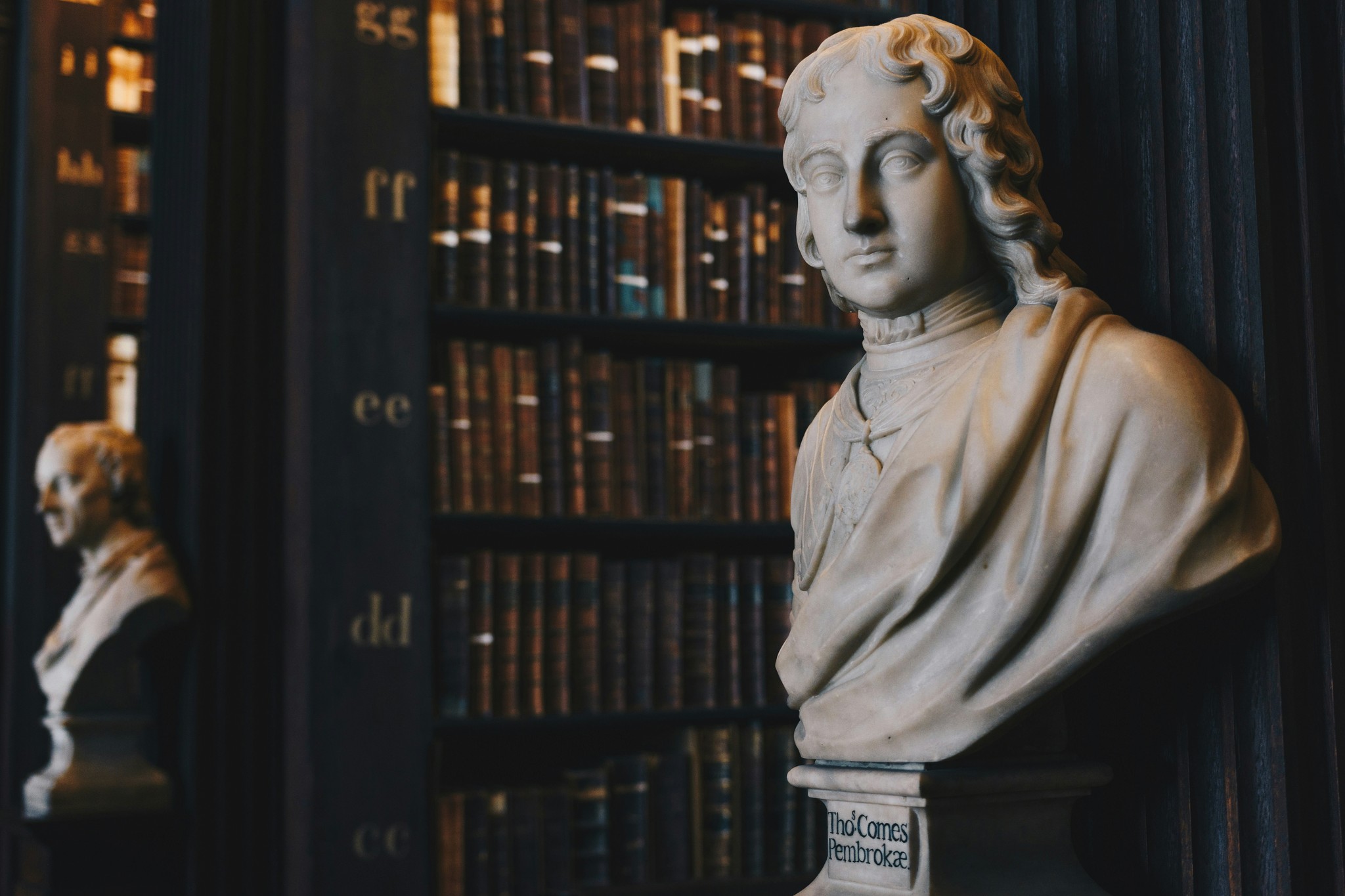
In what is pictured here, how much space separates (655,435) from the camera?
3.09 m

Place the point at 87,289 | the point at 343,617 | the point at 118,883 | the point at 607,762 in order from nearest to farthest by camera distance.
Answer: the point at 343,617 < the point at 607,762 < the point at 118,883 < the point at 87,289

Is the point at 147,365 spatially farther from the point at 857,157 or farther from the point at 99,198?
the point at 857,157

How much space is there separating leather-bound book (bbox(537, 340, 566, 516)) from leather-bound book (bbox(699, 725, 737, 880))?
59 cm

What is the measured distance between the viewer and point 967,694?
4.28 feet

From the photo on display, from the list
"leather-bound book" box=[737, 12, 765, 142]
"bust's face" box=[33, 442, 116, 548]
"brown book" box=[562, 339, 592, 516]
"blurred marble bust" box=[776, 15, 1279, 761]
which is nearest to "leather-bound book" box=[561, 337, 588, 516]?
"brown book" box=[562, 339, 592, 516]

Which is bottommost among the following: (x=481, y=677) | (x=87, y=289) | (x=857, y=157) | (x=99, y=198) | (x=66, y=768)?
(x=66, y=768)

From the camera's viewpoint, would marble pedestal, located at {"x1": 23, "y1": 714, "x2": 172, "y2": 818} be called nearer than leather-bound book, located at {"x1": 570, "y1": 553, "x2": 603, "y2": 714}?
No

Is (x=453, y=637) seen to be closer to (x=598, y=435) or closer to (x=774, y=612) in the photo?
(x=598, y=435)

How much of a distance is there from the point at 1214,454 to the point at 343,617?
1890 mm

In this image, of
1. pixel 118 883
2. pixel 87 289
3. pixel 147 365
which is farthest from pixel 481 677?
pixel 87 289

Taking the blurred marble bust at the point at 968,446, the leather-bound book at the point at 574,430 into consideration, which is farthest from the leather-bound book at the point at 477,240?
the blurred marble bust at the point at 968,446

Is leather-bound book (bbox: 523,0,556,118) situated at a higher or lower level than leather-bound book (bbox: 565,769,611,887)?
higher

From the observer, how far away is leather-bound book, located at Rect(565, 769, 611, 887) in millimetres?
2955

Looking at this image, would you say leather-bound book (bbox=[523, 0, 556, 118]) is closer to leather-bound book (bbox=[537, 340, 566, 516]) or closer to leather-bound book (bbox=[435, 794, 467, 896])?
leather-bound book (bbox=[537, 340, 566, 516])
